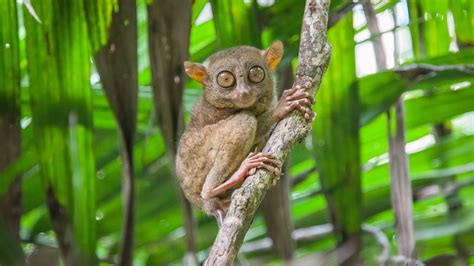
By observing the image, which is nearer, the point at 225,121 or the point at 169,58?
the point at 169,58

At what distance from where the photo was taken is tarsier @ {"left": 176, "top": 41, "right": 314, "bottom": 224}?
120 inches

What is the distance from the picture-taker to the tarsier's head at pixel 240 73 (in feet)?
10.4

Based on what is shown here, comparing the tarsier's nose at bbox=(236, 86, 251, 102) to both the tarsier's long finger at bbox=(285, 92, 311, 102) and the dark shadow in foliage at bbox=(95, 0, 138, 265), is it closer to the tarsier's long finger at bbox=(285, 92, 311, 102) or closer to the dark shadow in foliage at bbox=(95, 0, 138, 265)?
the tarsier's long finger at bbox=(285, 92, 311, 102)

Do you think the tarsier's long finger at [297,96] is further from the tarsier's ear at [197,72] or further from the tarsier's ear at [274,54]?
the tarsier's ear at [197,72]

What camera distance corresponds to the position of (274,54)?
3.22 m

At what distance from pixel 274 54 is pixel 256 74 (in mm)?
118

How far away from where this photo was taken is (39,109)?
3145 mm

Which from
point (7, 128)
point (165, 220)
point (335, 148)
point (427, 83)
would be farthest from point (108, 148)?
point (427, 83)

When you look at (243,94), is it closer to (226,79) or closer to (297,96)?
(226,79)

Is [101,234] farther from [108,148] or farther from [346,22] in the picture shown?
[346,22]

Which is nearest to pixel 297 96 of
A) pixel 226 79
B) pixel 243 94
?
pixel 243 94

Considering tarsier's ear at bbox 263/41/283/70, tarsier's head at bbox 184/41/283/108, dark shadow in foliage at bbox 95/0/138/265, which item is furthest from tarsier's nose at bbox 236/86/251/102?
dark shadow in foliage at bbox 95/0/138/265

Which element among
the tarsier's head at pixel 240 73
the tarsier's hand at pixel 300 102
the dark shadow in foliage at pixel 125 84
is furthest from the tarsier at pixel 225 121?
the dark shadow in foliage at pixel 125 84

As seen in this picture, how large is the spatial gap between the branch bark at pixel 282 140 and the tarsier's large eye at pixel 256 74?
1.82ft
